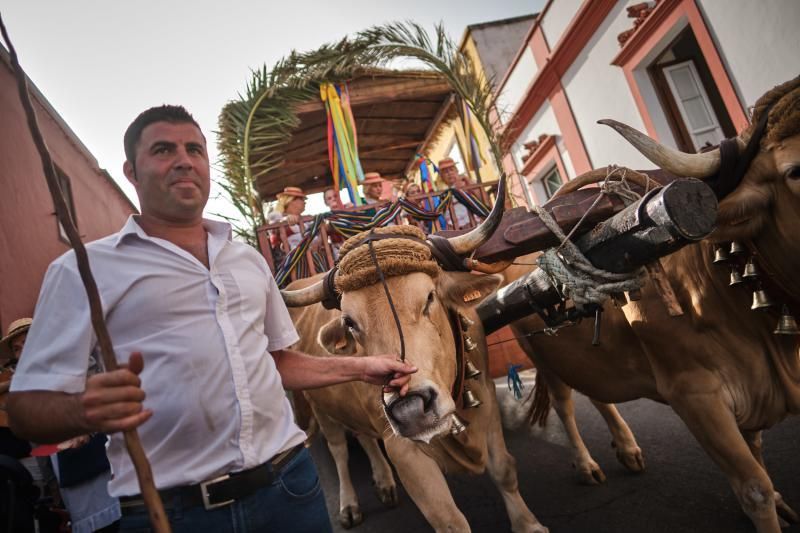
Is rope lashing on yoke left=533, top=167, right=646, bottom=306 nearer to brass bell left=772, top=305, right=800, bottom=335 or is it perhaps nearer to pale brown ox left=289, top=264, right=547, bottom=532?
pale brown ox left=289, top=264, right=547, bottom=532

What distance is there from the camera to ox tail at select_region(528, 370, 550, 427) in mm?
4506

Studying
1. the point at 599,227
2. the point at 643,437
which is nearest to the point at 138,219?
the point at 599,227

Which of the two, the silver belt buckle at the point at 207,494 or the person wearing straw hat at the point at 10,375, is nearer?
the silver belt buckle at the point at 207,494

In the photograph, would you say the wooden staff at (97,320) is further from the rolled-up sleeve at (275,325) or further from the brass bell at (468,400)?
the brass bell at (468,400)

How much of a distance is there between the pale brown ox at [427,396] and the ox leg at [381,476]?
0.94 metres

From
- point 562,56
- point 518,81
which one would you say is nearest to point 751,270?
point 562,56

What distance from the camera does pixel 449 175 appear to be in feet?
23.0

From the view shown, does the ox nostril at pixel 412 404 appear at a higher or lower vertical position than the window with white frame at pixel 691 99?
lower

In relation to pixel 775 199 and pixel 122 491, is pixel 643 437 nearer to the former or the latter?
pixel 775 199

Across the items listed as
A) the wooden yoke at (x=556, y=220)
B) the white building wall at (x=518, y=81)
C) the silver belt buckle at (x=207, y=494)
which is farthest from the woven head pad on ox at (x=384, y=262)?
the white building wall at (x=518, y=81)

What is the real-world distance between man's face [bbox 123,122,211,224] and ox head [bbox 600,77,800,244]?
5.01ft

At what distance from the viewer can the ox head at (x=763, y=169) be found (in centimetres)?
183

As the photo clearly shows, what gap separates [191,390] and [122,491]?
36cm

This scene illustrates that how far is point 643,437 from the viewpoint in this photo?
168 inches
